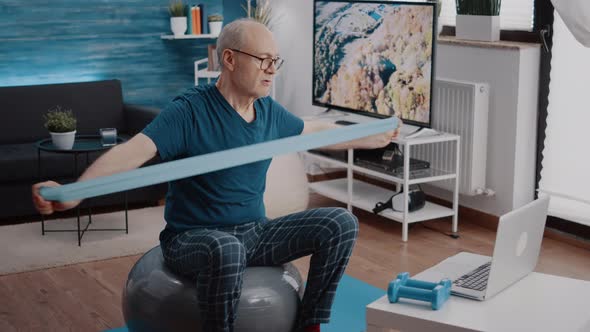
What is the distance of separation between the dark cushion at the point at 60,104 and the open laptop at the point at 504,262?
347 centimetres

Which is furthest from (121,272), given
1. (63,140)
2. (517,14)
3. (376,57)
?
(517,14)

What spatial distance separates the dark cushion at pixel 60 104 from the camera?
5.38 metres

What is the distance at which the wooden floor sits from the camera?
356 cm

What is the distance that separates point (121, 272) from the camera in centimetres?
414

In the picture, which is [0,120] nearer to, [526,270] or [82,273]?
[82,273]

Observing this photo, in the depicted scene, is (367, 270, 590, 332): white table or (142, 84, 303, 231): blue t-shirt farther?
(142, 84, 303, 231): blue t-shirt

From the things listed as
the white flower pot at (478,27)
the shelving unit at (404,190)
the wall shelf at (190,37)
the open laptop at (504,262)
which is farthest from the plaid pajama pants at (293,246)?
the wall shelf at (190,37)

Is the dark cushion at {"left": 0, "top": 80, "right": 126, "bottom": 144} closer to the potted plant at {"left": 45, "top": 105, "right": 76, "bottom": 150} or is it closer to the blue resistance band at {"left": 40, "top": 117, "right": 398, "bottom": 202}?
the potted plant at {"left": 45, "top": 105, "right": 76, "bottom": 150}

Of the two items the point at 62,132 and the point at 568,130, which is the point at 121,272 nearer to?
the point at 62,132

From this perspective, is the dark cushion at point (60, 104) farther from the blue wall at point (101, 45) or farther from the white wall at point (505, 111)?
the white wall at point (505, 111)

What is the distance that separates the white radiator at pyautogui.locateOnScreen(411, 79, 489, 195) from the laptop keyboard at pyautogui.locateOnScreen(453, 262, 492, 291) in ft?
7.29

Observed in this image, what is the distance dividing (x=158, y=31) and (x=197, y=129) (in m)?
3.58

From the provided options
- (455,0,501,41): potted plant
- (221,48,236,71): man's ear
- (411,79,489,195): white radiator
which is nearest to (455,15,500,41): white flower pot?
(455,0,501,41): potted plant

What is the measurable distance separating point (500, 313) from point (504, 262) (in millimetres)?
160
